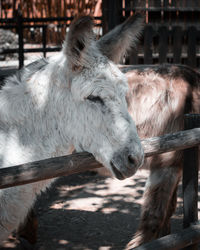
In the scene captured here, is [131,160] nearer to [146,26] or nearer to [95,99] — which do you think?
[95,99]

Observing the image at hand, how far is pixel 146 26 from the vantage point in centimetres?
630

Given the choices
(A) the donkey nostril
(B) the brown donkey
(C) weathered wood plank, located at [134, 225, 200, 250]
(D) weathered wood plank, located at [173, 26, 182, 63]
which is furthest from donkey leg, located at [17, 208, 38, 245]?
(D) weathered wood plank, located at [173, 26, 182, 63]

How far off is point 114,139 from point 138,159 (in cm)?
18

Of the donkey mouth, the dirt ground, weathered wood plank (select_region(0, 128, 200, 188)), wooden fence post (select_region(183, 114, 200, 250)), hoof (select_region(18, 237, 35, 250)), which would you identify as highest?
weathered wood plank (select_region(0, 128, 200, 188))

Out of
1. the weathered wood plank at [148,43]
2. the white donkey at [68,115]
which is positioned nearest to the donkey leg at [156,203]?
the white donkey at [68,115]

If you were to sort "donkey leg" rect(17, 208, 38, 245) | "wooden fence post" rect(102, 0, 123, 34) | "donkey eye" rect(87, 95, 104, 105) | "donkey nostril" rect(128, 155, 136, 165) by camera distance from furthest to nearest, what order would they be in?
"wooden fence post" rect(102, 0, 123, 34), "donkey leg" rect(17, 208, 38, 245), "donkey eye" rect(87, 95, 104, 105), "donkey nostril" rect(128, 155, 136, 165)

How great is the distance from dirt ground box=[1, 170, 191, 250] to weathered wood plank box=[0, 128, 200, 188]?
72.9 inches

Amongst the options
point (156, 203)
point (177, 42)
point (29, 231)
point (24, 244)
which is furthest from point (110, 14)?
point (24, 244)

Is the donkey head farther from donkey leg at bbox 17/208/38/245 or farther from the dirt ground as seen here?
the dirt ground

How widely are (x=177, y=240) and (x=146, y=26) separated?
4741 millimetres

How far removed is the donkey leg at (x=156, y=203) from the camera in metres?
3.22

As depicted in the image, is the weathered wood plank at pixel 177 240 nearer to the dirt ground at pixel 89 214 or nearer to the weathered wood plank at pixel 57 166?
the weathered wood plank at pixel 57 166

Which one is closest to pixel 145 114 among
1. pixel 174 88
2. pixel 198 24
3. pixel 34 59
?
pixel 174 88

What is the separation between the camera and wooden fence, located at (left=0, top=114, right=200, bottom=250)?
167cm
